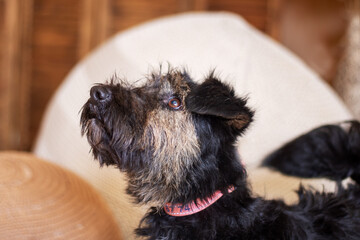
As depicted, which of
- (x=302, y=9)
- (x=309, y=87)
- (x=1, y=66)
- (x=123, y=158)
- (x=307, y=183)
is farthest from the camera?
(x=302, y=9)

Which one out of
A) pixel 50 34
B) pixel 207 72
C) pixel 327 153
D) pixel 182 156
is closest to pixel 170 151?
pixel 182 156

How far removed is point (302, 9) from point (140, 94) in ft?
14.5

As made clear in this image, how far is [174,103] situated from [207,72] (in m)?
1.16

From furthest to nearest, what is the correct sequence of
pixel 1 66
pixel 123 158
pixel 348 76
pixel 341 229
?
pixel 1 66, pixel 348 76, pixel 341 229, pixel 123 158

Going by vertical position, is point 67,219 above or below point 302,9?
below

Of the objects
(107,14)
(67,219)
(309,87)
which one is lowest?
(67,219)

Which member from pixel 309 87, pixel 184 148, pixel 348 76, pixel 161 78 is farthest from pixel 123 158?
pixel 348 76

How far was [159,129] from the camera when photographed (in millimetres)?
1531

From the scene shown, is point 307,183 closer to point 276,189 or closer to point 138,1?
point 276,189

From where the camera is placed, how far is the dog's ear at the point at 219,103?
1406 millimetres

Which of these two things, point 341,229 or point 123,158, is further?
point 341,229

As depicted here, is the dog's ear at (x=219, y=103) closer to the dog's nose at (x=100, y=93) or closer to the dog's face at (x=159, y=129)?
the dog's face at (x=159, y=129)

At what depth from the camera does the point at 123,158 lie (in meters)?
1.52

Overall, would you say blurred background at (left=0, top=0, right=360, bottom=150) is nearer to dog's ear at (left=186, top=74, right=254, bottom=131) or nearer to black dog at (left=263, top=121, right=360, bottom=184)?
black dog at (left=263, top=121, right=360, bottom=184)
